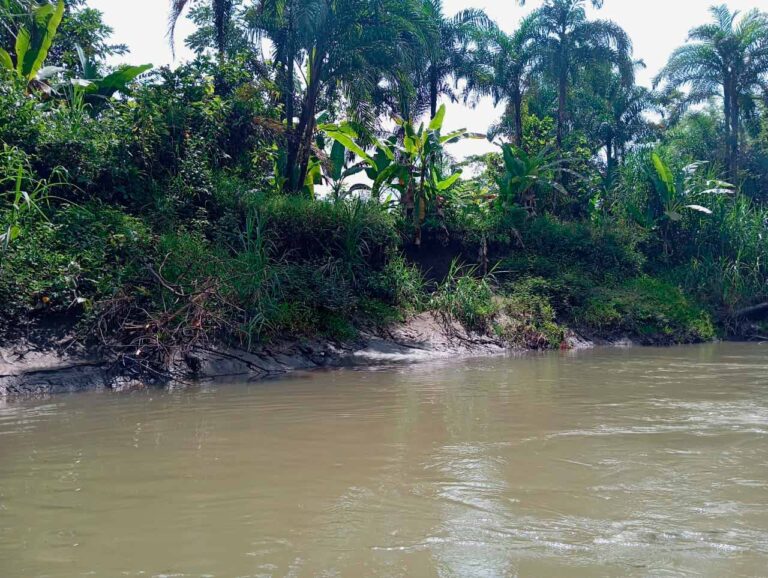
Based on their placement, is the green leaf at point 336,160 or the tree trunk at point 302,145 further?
the green leaf at point 336,160

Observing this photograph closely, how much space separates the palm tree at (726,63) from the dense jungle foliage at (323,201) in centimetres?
14

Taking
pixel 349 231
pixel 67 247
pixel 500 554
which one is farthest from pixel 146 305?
pixel 500 554

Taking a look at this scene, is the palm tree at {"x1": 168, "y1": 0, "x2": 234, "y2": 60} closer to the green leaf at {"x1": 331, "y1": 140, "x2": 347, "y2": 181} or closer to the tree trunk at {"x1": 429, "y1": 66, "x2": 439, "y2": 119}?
the green leaf at {"x1": 331, "y1": 140, "x2": 347, "y2": 181}

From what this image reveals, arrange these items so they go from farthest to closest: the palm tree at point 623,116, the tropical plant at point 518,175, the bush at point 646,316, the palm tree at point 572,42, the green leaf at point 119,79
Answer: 1. the palm tree at point 623,116
2. the palm tree at point 572,42
3. the tropical plant at point 518,175
4. the bush at point 646,316
5. the green leaf at point 119,79

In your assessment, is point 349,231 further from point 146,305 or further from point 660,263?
point 660,263

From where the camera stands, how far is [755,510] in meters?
3.87

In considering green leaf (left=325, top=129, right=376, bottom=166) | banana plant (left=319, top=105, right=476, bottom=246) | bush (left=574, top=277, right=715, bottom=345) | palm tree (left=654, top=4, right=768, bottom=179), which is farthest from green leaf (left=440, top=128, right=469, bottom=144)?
palm tree (left=654, top=4, right=768, bottom=179)

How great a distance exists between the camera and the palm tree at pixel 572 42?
78.8 ft

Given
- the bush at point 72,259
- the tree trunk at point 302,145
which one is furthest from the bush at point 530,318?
the bush at point 72,259

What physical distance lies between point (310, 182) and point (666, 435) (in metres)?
12.8

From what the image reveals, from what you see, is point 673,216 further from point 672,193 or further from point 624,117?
point 624,117

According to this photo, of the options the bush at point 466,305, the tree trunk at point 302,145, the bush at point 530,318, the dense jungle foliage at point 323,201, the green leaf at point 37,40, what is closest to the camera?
the dense jungle foliage at point 323,201

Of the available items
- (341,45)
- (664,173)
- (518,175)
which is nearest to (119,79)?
(341,45)

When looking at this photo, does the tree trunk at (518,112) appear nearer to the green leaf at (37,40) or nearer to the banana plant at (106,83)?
the banana plant at (106,83)
